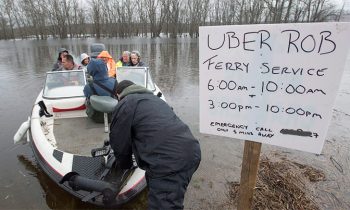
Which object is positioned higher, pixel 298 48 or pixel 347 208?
pixel 298 48

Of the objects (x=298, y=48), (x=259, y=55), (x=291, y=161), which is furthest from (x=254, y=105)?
(x=291, y=161)

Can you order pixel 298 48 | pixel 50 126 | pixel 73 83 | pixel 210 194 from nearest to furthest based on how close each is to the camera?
pixel 298 48, pixel 210 194, pixel 50 126, pixel 73 83

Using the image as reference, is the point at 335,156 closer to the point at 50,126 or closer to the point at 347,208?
the point at 347,208

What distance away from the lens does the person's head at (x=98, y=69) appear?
14.1 ft

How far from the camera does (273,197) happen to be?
354 centimetres

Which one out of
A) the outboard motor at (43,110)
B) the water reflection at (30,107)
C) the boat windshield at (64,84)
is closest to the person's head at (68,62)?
the boat windshield at (64,84)

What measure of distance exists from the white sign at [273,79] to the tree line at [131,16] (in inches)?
2017

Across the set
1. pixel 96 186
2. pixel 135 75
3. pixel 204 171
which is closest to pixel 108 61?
pixel 135 75

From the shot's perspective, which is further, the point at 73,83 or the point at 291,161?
the point at 73,83

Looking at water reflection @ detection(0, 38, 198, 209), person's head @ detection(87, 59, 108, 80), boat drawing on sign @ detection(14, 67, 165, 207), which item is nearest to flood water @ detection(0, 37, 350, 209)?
water reflection @ detection(0, 38, 198, 209)

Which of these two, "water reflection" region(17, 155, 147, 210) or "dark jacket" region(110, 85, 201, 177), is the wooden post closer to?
"dark jacket" region(110, 85, 201, 177)

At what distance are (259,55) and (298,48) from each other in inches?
11.0

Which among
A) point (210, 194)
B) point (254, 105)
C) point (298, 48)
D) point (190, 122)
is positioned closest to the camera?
point (298, 48)

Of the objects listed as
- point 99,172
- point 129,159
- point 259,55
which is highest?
point 259,55
